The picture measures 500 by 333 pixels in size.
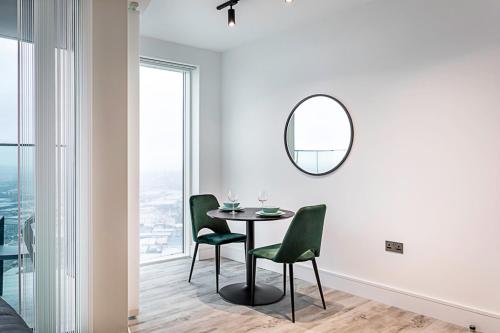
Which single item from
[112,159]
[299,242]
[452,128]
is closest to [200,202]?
[299,242]

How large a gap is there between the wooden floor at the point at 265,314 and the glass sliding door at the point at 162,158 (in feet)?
3.02

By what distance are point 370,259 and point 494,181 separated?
1230mm

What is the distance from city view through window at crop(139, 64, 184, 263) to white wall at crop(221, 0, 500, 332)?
4.46 ft

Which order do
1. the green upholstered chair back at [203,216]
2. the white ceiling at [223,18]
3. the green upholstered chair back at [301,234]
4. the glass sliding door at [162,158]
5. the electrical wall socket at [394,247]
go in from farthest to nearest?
1. the glass sliding door at [162,158]
2. the green upholstered chair back at [203,216]
3. the white ceiling at [223,18]
4. the electrical wall socket at [394,247]
5. the green upholstered chair back at [301,234]

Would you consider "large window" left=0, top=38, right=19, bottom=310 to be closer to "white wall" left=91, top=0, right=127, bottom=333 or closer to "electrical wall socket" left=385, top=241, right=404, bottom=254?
"white wall" left=91, top=0, right=127, bottom=333

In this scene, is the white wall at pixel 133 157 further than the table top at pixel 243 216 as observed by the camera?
No

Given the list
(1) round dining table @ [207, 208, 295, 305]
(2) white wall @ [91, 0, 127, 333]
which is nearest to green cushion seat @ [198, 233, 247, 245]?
(1) round dining table @ [207, 208, 295, 305]

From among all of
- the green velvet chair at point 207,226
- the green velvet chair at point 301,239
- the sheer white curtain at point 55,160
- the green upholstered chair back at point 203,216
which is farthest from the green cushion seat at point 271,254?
the sheer white curtain at point 55,160

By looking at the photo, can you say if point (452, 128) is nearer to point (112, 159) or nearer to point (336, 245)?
point (336, 245)

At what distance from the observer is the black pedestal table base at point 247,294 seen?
3365 mm

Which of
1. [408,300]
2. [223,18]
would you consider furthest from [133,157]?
[408,300]

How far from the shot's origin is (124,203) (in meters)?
2.52

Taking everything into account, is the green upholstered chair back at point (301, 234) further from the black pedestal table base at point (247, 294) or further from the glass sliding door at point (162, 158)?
the glass sliding door at point (162, 158)

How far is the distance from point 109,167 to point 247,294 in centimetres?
178
